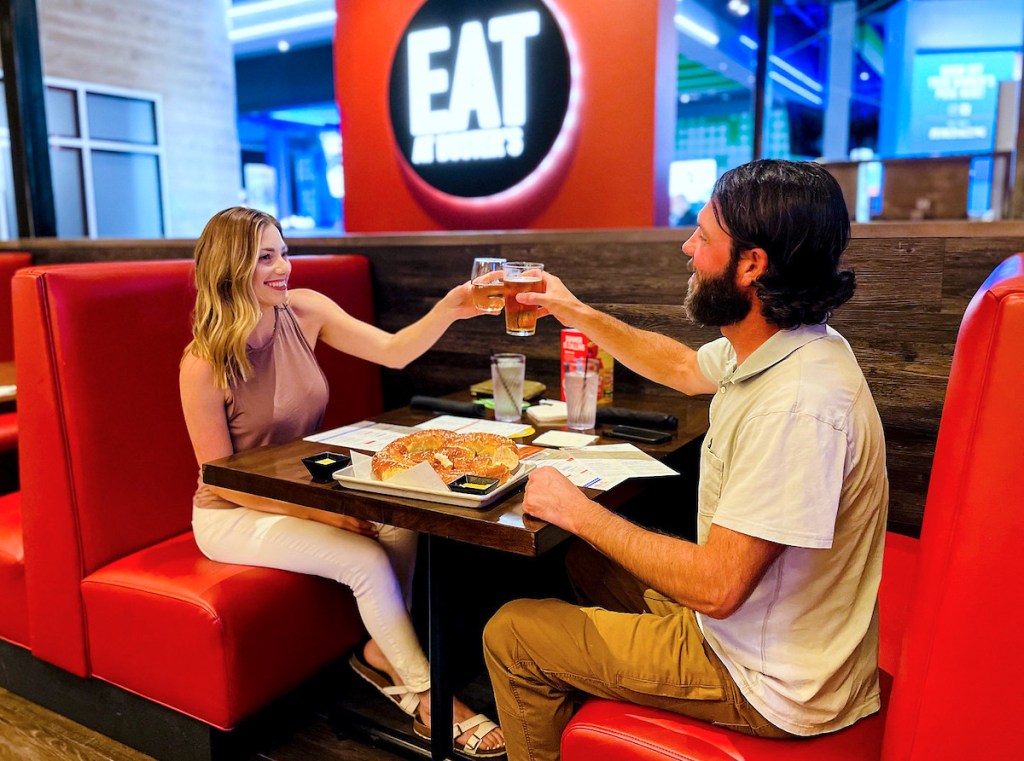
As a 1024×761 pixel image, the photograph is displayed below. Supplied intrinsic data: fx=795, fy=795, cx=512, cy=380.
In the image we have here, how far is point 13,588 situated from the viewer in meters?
2.29

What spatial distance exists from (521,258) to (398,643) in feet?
4.74

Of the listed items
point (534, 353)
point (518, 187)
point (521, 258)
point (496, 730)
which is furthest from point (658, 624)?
point (518, 187)

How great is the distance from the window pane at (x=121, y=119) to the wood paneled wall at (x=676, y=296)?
5.75 meters

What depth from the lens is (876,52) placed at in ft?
44.0

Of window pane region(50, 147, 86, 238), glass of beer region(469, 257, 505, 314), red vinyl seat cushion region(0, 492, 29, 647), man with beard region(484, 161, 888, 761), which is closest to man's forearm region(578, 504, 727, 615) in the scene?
man with beard region(484, 161, 888, 761)

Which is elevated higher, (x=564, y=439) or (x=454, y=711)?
(x=564, y=439)

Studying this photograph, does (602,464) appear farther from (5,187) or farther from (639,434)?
(5,187)

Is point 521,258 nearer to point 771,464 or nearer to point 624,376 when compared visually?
point 624,376

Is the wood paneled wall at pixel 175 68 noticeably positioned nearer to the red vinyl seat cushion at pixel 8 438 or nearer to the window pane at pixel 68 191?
the window pane at pixel 68 191

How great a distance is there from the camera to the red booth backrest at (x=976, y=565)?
1.02m

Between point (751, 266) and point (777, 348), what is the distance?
149mm

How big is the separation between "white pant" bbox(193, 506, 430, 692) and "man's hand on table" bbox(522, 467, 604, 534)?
2.39 feet

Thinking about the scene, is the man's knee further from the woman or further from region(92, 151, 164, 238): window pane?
region(92, 151, 164, 238): window pane

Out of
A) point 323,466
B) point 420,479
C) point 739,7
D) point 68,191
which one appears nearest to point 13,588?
point 323,466
